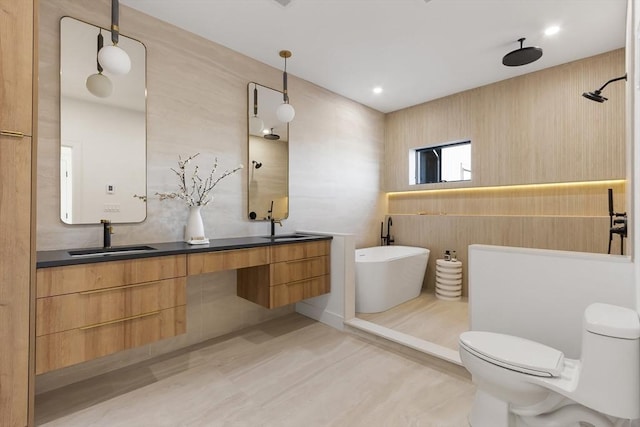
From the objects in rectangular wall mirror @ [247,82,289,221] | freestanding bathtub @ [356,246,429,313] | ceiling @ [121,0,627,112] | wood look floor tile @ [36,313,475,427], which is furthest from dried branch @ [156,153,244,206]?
freestanding bathtub @ [356,246,429,313]

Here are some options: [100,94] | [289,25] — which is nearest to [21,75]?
[100,94]

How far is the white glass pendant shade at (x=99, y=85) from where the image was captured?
211 cm

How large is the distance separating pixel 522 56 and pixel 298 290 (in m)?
3.13

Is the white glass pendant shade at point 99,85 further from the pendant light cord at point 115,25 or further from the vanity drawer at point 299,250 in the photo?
the vanity drawer at point 299,250

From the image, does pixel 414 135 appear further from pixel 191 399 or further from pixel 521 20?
pixel 191 399

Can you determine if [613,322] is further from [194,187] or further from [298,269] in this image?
[194,187]

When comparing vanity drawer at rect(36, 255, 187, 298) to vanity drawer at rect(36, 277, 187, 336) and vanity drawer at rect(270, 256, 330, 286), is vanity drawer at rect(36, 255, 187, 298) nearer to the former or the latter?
vanity drawer at rect(36, 277, 187, 336)

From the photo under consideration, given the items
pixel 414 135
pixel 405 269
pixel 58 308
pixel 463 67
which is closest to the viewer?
pixel 58 308

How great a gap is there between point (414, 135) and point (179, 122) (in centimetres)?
326

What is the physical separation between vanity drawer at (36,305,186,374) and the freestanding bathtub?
72.9 inches

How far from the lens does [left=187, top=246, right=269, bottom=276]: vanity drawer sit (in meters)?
2.06

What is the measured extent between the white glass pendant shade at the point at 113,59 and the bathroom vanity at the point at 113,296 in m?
1.21

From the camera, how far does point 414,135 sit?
442cm

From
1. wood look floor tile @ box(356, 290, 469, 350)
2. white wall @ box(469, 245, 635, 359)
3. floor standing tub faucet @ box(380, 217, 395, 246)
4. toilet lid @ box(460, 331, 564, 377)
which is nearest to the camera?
toilet lid @ box(460, 331, 564, 377)
